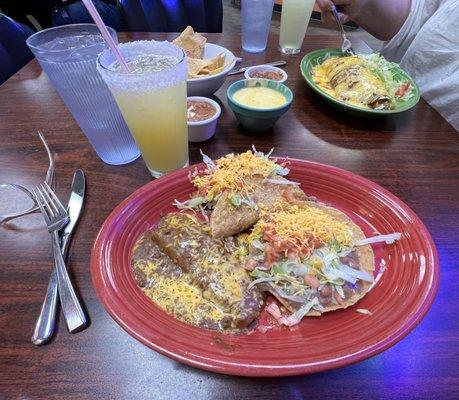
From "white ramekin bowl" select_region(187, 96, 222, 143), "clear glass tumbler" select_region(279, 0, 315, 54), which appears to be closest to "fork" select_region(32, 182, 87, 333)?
"white ramekin bowl" select_region(187, 96, 222, 143)

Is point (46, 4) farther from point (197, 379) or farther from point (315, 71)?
point (197, 379)

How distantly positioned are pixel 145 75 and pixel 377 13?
2.28 m

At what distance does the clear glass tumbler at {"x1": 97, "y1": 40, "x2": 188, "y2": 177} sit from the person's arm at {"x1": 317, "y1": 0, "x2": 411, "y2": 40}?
1.91 metres

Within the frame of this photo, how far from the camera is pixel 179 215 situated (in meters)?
1.24

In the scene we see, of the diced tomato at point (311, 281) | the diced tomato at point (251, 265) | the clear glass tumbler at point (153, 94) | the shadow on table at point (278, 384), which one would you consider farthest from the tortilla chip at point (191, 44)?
the shadow on table at point (278, 384)

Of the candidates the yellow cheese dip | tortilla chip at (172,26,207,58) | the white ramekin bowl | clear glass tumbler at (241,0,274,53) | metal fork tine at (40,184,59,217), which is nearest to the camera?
metal fork tine at (40,184,59,217)

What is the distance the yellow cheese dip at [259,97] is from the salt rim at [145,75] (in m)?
0.50

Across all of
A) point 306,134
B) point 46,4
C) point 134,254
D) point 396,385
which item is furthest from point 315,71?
point 46,4

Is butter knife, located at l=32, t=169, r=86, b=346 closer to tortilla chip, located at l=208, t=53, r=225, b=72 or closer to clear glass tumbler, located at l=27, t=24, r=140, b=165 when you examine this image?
clear glass tumbler, located at l=27, t=24, r=140, b=165

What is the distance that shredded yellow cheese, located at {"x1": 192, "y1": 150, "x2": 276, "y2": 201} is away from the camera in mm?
1301

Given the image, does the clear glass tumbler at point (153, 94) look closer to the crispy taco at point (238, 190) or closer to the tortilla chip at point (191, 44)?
the crispy taco at point (238, 190)

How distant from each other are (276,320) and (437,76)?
2169 millimetres

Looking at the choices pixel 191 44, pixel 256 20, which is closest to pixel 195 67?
pixel 191 44

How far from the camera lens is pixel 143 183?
147cm
